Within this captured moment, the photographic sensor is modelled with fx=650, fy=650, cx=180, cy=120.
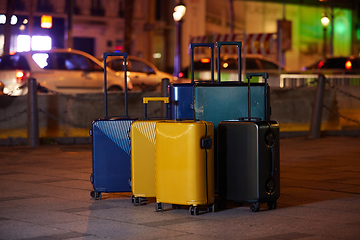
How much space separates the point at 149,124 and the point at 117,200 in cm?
104

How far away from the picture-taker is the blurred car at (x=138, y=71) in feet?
70.6

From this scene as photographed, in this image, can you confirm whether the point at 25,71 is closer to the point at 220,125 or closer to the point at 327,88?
the point at 327,88

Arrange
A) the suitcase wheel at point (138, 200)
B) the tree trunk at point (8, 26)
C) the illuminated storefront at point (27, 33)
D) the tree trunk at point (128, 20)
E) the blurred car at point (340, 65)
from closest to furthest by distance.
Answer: the suitcase wheel at point (138, 200) → the tree trunk at point (8, 26) → the blurred car at point (340, 65) → the tree trunk at point (128, 20) → the illuminated storefront at point (27, 33)

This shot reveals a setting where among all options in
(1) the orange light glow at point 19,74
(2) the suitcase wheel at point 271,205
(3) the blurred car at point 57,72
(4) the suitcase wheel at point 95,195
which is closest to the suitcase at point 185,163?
(2) the suitcase wheel at point 271,205

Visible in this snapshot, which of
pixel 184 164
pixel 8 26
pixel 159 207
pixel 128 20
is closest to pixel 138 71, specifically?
pixel 8 26

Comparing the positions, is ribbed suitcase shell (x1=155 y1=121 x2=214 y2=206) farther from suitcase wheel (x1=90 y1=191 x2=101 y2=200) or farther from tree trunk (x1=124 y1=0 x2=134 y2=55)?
tree trunk (x1=124 y1=0 x2=134 y2=55)

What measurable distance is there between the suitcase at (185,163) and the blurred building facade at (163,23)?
34345 mm

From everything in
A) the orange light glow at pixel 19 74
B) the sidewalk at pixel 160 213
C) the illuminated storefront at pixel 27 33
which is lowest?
the sidewalk at pixel 160 213

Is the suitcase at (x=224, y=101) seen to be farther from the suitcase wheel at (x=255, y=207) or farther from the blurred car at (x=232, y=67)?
the blurred car at (x=232, y=67)

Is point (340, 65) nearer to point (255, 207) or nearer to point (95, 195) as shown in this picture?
point (95, 195)

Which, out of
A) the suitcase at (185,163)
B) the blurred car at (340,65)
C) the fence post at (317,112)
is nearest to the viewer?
the suitcase at (185,163)

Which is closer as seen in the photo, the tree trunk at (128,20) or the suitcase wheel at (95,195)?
the suitcase wheel at (95,195)

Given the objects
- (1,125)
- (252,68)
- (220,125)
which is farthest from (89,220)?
(252,68)

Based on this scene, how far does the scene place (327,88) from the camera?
15055 mm
